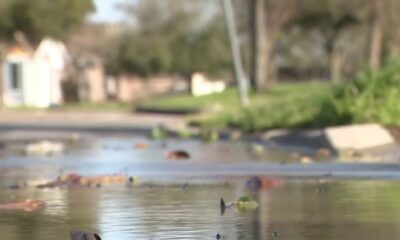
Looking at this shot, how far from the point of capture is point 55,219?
38.7ft

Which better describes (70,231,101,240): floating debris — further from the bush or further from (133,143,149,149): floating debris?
(133,143,149,149): floating debris

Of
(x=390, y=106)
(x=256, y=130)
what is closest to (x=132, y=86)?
(x=256, y=130)

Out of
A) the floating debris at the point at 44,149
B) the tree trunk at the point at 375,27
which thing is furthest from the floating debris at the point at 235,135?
the tree trunk at the point at 375,27

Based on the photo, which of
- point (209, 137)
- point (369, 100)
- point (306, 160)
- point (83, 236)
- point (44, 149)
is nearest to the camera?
point (83, 236)

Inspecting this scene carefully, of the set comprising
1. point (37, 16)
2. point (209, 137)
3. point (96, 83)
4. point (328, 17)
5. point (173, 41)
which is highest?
point (173, 41)

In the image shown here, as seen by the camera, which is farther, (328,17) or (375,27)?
(328,17)

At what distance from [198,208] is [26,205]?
6.45 feet

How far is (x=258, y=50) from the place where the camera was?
56.6m

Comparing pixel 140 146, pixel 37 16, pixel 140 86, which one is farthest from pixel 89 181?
pixel 140 86

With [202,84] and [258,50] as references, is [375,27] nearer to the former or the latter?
[258,50]

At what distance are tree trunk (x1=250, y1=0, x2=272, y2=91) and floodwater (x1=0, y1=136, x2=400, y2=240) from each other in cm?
3618

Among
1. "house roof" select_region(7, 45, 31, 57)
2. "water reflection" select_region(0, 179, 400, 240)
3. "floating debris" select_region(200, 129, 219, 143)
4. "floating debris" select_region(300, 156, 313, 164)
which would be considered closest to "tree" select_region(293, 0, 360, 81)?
"house roof" select_region(7, 45, 31, 57)

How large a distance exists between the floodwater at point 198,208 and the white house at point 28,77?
49.0m

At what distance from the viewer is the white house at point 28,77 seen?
68.3m
